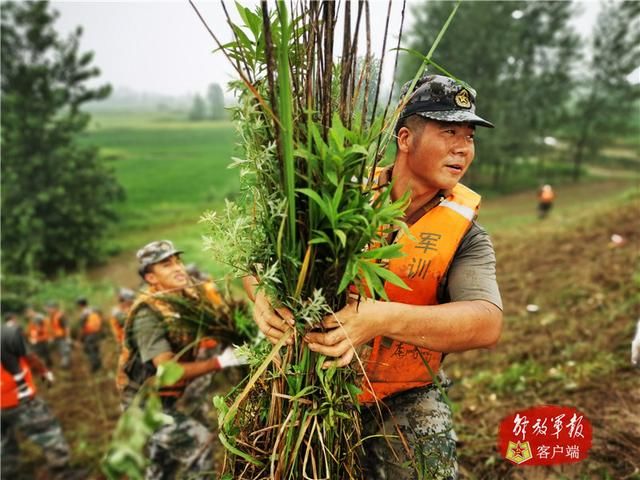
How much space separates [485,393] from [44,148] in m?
20.6

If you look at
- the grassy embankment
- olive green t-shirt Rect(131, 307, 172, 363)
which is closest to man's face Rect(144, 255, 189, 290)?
olive green t-shirt Rect(131, 307, 172, 363)

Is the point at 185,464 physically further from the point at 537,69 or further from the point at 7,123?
the point at 537,69

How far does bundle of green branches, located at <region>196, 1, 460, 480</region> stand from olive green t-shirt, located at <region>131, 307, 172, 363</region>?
78.3 inches

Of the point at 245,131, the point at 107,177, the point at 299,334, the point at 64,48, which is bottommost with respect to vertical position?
the point at 107,177

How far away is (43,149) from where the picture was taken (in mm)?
19234

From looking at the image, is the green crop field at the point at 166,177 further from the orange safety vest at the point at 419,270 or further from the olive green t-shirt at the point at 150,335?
the orange safety vest at the point at 419,270

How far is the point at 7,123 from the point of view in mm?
18062

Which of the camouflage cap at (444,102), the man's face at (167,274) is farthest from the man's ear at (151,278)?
the camouflage cap at (444,102)

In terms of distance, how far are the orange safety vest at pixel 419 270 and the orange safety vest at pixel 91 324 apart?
27.2 feet

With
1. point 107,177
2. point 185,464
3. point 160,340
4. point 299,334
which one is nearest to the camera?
point 299,334

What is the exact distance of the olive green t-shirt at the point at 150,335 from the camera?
3.37 metres

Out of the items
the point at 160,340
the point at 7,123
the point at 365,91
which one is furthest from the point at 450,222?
the point at 7,123

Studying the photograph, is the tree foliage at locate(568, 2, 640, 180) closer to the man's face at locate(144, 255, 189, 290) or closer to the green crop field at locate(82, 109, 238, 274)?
the green crop field at locate(82, 109, 238, 274)

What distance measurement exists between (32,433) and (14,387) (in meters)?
0.67
